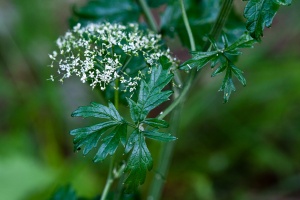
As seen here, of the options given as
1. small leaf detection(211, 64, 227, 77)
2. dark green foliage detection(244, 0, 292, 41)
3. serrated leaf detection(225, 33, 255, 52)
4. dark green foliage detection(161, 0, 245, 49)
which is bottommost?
small leaf detection(211, 64, 227, 77)

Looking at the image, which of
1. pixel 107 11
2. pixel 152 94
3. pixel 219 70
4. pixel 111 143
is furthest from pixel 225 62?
pixel 107 11

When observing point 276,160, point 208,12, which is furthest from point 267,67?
point 208,12

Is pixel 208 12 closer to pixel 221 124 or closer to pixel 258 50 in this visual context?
pixel 221 124

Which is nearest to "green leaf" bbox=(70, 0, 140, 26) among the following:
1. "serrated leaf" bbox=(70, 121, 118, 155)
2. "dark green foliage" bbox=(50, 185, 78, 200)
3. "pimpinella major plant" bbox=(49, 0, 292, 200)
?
"pimpinella major plant" bbox=(49, 0, 292, 200)

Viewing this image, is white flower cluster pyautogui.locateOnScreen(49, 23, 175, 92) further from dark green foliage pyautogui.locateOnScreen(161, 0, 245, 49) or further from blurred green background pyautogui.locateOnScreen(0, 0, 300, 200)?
blurred green background pyautogui.locateOnScreen(0, 0, 300, 200)

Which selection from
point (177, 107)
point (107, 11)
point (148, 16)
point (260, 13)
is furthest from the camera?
point (107, 11)

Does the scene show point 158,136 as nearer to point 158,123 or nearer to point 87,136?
point 158,123
